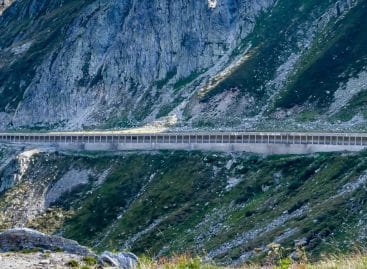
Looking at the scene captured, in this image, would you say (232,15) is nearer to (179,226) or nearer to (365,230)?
(179,226)

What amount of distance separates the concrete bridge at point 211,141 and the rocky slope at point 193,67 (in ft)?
38.3

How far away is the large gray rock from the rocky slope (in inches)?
3575

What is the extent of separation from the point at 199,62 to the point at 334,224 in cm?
8784

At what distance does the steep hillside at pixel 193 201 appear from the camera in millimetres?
67812

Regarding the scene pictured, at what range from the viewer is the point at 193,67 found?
14888 centimetres

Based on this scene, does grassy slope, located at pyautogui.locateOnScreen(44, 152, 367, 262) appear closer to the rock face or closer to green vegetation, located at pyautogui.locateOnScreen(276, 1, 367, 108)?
green vegetation, located at pyautogui.locateOnScreen(276, 1, 367, 108)

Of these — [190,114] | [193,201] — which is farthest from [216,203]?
[190,114]

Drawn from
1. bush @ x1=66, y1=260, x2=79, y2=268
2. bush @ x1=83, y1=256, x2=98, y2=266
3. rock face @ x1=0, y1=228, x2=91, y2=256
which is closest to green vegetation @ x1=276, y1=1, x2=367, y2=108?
rock face @ x1=0, y1=228, x2=91, y2=256

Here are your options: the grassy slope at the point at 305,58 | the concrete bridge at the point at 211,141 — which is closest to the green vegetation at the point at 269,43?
the grassy slope at the point at 305,58

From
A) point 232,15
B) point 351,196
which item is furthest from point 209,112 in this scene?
point 351,196

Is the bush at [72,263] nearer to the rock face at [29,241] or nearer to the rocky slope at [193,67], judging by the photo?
the rock face at [29,241]

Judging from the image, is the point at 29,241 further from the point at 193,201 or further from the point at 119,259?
the point at 193,201

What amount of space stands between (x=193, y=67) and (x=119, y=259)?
130m

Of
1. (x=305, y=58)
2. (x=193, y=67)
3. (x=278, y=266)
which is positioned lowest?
(x=278, y=266)
